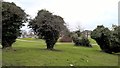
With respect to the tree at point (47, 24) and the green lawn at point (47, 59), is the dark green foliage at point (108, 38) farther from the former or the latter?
the tree at point (47, 24)

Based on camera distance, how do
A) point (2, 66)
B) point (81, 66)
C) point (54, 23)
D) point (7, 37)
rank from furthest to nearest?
point (54, 23), point (7, 37), point (81, 66), point (2, 66)

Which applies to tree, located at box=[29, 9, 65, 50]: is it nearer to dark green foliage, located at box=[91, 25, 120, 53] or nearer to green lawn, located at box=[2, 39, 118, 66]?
green lawn, located at box=[2, 39, 118, 66]

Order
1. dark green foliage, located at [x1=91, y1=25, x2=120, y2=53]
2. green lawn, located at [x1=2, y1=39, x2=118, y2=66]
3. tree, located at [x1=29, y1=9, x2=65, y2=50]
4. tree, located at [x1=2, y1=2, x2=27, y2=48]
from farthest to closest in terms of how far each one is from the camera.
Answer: dark green foliage, located at [x1=91, y1=25, x2=120, y2=53] → tree, located at [x1=29, y1=9, x2=65, y2=50] → tree, located at [x1=2, y1=2, x2=27, y2=48] → green lawn, located at [x1=2, y1=39, x2=118, y2=66]

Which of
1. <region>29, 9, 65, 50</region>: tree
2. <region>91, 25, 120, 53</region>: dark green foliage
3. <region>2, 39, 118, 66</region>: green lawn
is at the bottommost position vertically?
<region>2, 39, 118, 66</region>: green lawn

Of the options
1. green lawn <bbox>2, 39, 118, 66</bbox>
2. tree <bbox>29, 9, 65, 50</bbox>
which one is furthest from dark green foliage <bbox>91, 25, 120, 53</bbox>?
tree <bbox>29, 9, 65, 50</bbox>

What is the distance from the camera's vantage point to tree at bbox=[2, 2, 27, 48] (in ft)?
58.7

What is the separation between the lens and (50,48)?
71.0ft

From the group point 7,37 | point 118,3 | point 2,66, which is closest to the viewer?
point 2,66

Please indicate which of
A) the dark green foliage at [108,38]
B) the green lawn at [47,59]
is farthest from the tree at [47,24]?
the dark green foliage at [108,38]

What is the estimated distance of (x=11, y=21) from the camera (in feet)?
60.2

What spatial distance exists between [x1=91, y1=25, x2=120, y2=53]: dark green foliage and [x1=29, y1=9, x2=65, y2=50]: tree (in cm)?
582

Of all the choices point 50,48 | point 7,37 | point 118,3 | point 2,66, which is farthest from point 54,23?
point 2,66

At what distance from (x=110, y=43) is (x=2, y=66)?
15431 millimetres

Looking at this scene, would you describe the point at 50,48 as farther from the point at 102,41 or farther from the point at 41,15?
the point at 102,41
